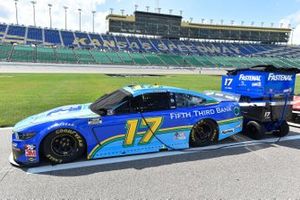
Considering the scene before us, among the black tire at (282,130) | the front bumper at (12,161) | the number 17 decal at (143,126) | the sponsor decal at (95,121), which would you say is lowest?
the front bumper at (12,161)

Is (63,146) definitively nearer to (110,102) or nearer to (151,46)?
(110,102)

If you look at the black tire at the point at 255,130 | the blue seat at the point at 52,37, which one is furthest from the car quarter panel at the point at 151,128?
the blue seat at the point at 52,37

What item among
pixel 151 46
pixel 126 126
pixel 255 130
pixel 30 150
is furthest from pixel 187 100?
pixel 151 46

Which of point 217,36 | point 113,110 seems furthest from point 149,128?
point 217,36

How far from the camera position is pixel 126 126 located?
4.67m

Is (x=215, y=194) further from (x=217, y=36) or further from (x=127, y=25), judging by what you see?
(x=217, y=36)

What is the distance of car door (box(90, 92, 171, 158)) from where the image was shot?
4.58 m

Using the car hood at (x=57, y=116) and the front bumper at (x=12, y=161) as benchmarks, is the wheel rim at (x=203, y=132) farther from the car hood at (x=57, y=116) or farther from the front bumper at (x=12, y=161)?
the front bumper at (x=12, y=161)

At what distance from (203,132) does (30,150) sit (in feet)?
11.2

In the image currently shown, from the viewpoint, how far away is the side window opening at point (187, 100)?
5227mm

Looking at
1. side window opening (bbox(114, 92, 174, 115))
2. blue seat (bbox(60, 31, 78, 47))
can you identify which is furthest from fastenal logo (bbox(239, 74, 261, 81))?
blue seat (bbox(60, 31, 78, 47))

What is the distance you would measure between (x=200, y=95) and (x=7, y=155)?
4047mm

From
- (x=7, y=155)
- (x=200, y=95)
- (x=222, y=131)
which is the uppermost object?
(x=200, y=95)

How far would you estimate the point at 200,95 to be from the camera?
5547mm
